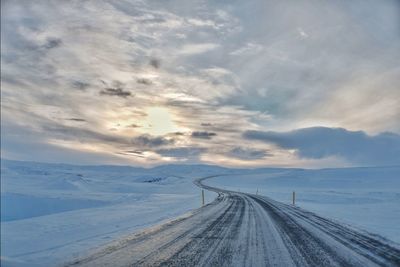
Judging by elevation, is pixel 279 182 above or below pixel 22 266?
above

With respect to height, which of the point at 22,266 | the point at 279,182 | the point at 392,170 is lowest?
the point at 22,266

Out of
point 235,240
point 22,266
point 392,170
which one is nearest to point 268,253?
point 235,240

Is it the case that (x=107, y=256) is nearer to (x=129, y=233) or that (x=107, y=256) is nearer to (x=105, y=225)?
(x=129, y=233)

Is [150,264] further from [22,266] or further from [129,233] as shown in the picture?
[129,233]

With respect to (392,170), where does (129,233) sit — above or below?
below

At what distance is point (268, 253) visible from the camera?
8.63 meters

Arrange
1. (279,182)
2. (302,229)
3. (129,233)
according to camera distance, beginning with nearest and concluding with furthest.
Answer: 1. (129,233)
2. (302,229)
3. (279,182)

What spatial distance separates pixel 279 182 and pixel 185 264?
111490 millimetres

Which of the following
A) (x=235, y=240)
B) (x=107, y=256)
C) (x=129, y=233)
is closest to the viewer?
(x=107, y=256)

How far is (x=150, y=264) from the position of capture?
282 inches

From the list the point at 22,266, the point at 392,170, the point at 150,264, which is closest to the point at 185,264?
the point at 150,264

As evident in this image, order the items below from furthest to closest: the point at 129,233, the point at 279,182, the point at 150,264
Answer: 1. the point at 279,182
2. the point at 129,233
3. the point at 150,264

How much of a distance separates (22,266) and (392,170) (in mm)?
133671

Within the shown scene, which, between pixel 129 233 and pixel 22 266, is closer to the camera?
pixel 22 266
